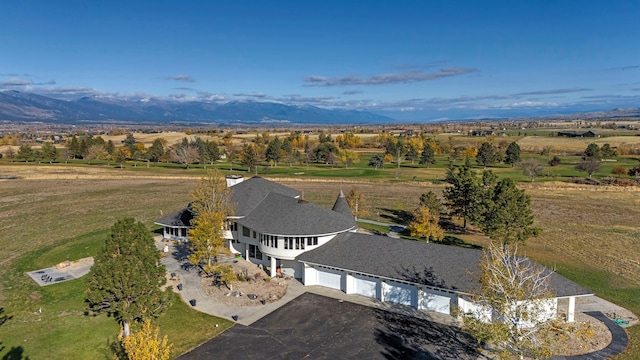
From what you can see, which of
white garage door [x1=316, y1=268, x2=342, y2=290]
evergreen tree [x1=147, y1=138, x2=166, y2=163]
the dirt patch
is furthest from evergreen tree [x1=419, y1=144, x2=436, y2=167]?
white garage door [x1=316, y1=268, x2=342, y2=290]

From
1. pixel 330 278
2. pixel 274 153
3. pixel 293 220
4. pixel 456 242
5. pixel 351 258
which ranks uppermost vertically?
pixel 274 153

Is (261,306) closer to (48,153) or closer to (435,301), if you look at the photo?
(435,301)

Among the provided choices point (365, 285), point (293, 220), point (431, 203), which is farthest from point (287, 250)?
point (431, 203)

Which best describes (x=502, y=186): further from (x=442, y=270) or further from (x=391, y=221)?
(x=391, y=221)

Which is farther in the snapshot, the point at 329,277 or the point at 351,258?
the point at 329,277

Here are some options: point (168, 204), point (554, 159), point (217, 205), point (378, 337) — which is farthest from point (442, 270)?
point (554, 159)

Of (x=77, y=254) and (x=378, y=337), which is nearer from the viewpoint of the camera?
(x=378, y=337)

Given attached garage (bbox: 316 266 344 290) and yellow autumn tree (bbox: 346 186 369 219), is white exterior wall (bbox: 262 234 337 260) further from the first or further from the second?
yellow autumn tree (bbox: 346 186 369 219)

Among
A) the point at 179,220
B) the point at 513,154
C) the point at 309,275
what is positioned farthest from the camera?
the point at 513,154
